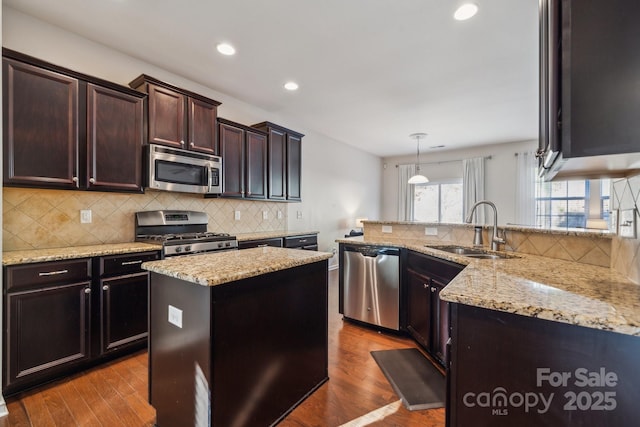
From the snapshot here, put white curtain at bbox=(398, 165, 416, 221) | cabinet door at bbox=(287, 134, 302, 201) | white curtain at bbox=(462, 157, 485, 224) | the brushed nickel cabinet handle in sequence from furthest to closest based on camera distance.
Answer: white curtain at bbox=(398, 165, 416, 221), white curtain at bbox=(462, 157, 485, 224), cabinet door at bbox=(287, 134, 302, 201), the brushed nickel cabinet handle

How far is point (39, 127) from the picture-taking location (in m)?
2.03

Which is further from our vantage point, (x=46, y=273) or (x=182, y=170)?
(x=182, y=170)

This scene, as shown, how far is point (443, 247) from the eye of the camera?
2.66 m

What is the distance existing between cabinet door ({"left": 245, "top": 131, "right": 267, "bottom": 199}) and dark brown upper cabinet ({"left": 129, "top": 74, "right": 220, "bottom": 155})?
0.48 metres

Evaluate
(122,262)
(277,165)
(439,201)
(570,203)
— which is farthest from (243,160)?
(570,203)

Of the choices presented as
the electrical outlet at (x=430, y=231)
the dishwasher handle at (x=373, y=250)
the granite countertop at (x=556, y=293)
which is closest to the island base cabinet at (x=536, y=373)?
the granite countertop at (x=556, y=293)

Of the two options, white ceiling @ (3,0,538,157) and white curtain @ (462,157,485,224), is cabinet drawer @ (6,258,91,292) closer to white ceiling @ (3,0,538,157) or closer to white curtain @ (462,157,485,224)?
white ceiling @ (3,0,538,157)

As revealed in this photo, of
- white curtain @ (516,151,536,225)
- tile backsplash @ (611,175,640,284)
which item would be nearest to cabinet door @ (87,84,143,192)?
tile backsplash @ (611,175,640,284)

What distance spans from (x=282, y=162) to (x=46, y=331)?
9.69 ft

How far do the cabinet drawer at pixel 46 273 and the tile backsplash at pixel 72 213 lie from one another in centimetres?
54

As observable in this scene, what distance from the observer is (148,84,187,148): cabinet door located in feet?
8.71

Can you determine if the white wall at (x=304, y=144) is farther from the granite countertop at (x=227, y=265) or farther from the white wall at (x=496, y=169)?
the granite countertop at (x=227, y=265)

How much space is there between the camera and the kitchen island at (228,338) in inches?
51.2

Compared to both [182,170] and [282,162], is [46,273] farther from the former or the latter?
[282,162]
